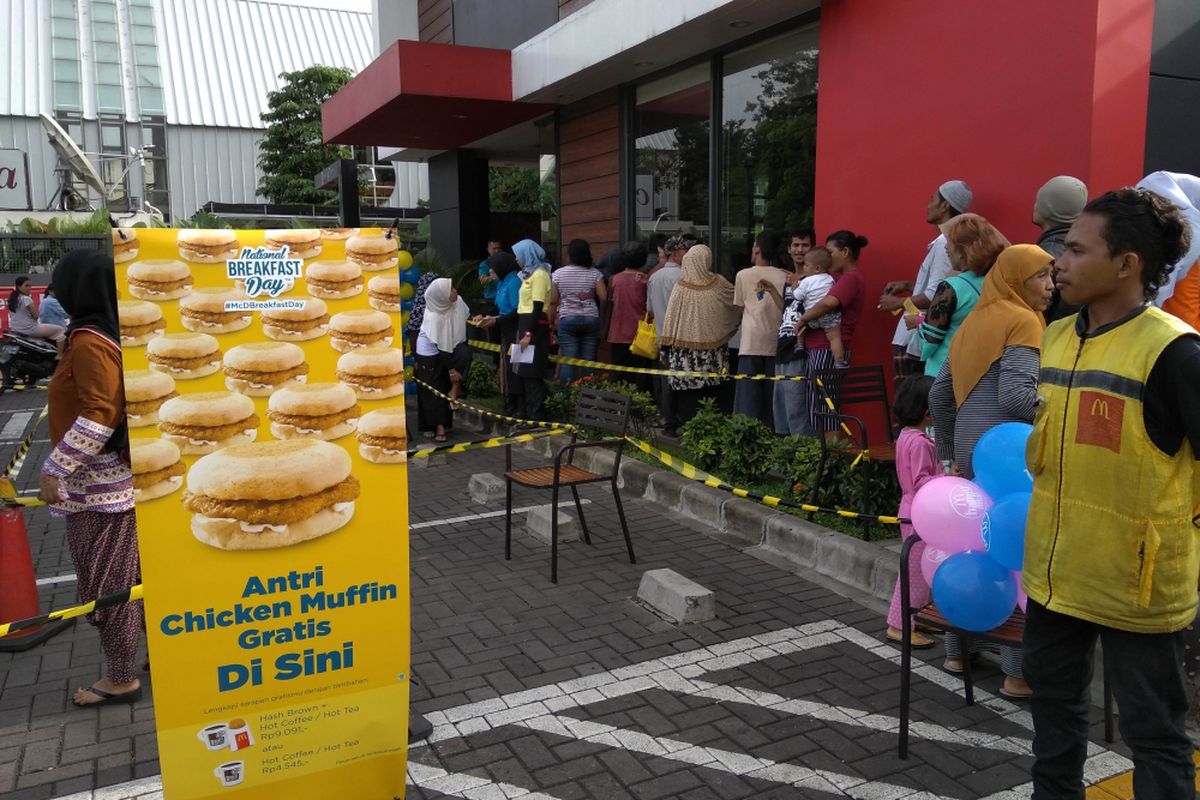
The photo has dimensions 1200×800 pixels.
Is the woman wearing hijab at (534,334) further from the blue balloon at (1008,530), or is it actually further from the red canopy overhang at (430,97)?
the blue balloon at (1008,530)

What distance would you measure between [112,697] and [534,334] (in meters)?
5.80

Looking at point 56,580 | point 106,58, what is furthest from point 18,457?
point 106,58

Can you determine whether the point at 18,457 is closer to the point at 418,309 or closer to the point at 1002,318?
the point at 418,309

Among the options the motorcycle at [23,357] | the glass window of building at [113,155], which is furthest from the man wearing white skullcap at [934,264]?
the glass window of building at [113,155]

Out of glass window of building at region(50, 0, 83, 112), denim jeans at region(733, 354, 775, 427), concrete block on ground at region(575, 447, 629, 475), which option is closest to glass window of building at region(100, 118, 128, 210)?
glass window of building at region(50, 0, 83, 112)

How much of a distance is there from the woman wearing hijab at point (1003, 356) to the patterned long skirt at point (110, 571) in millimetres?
3612

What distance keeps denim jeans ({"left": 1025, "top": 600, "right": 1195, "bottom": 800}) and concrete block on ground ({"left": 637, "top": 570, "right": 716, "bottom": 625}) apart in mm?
2116

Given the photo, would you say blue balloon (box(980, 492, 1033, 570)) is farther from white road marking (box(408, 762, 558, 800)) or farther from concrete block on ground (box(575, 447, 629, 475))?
concrete block on ground (box(575, 447, 629, 475))

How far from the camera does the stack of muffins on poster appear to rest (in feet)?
8.32

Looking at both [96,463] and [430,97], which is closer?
[96,463]

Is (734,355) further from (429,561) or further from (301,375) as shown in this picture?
(301,375)

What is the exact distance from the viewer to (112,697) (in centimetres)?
393

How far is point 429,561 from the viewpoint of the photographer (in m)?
5.77

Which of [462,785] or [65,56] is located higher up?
[65,56]
